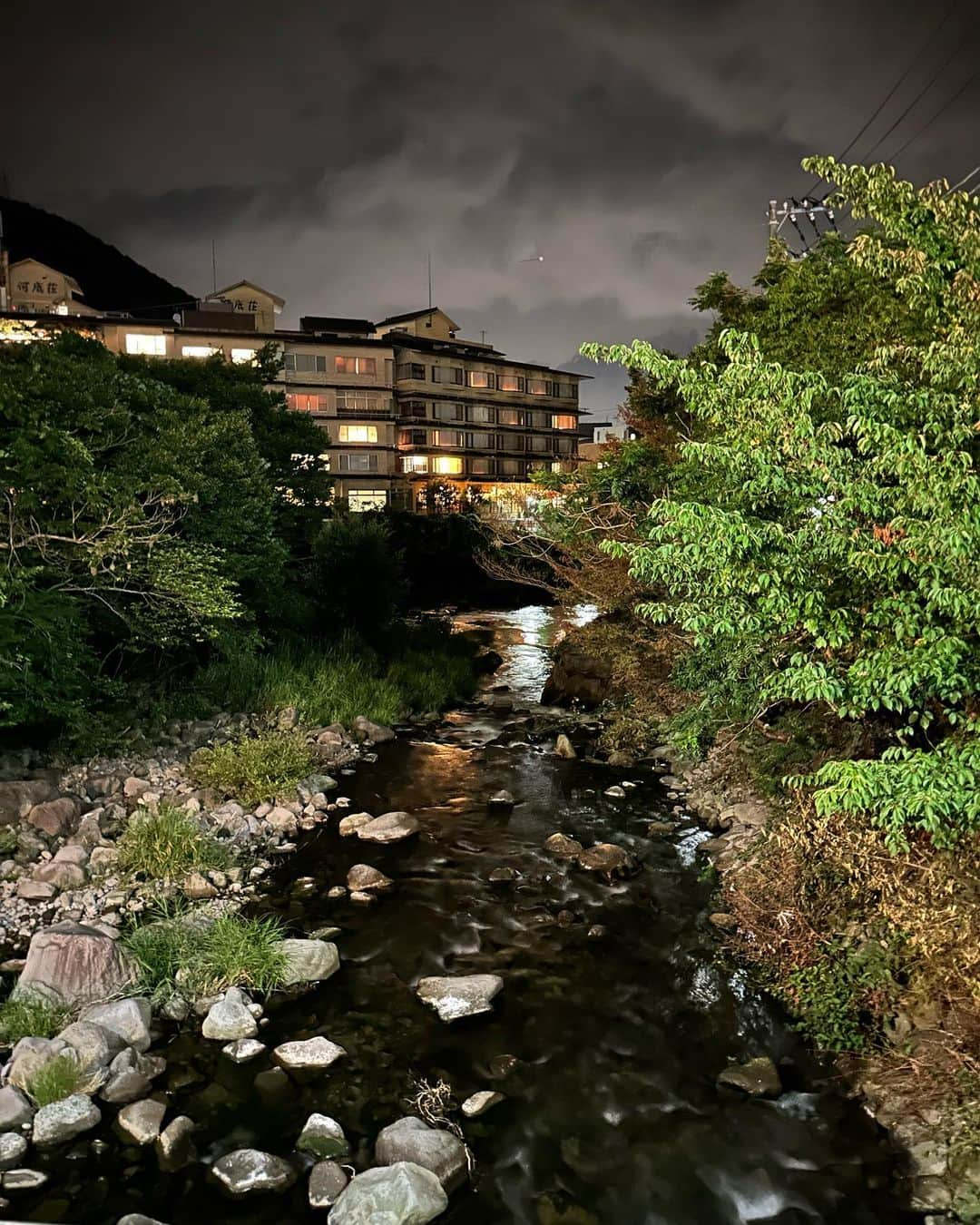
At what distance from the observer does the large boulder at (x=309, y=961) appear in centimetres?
880

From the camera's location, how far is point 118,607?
44.6 ft

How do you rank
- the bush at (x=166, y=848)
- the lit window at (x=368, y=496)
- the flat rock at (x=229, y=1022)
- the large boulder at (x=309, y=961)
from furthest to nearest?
the lit window at (x=368, y=496)
the bush at (x=166, y=848)
the large boulder at (x=309, y=961)
the flat rock at (x=229, y=1022)

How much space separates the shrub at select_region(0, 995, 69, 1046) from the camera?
750cm

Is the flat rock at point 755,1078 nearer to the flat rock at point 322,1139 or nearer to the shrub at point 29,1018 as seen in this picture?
the flat rock at point 322,1139

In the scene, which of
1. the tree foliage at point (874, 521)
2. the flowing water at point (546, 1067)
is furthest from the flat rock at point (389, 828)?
the tree foliage at point (874, 521)

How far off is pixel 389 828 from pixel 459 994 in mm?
4486

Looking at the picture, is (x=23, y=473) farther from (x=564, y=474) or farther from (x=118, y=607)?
(x=564, y=474)

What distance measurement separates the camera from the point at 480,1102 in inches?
276

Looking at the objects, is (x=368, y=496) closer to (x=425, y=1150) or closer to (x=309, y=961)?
(x=309, y=961)

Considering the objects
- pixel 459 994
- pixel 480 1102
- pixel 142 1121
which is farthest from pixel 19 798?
pixel 480 1102

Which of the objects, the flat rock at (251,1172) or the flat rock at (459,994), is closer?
the flat rock at (251,1172)

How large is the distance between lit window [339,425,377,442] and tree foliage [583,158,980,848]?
4875cm

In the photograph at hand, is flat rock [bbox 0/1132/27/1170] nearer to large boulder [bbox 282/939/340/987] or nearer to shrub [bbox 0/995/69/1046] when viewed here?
shrub [bbox 0/995/69/1046]

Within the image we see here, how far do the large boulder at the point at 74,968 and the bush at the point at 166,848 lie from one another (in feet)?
7.23
